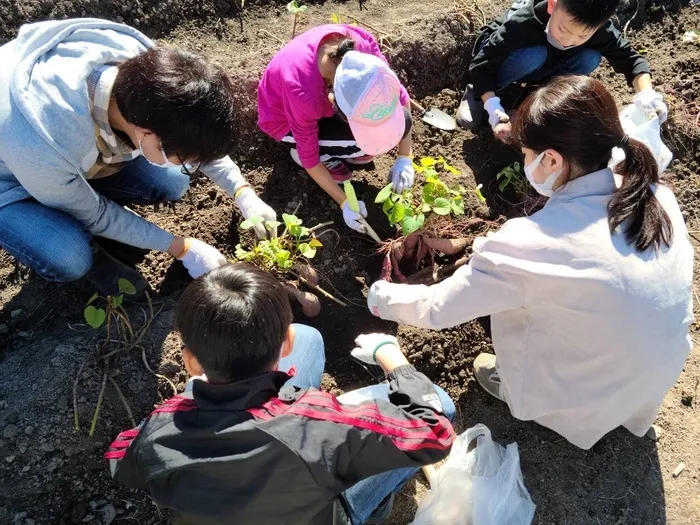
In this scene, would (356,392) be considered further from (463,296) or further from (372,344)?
(463,296)

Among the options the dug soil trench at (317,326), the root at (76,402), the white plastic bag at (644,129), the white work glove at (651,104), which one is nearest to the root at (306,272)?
the dug soil trench at (317,326)

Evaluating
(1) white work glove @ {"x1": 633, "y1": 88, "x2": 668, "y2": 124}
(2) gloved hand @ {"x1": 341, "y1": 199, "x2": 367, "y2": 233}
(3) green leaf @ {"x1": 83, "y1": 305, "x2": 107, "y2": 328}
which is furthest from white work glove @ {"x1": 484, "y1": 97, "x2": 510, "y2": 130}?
(3) green leaf @ {"x1": 83, "y1": 305, "x2": 107, "y2": 328}

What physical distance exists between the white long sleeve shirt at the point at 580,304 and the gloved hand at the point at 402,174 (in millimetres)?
753

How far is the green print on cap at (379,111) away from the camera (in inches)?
79.7

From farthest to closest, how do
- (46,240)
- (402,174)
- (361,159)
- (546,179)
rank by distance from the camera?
(361,159)
(402,174)
(46,240)
(546,179)

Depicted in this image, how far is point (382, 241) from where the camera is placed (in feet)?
8.17

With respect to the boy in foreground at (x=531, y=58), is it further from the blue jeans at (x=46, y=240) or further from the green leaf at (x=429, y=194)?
the blue jeans at (x=46, y=240)

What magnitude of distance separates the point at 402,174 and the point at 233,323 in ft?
4.49

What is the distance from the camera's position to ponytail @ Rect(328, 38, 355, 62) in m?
2.08

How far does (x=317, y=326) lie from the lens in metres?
2.39

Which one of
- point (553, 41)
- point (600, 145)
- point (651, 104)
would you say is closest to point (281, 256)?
point (600, 145)

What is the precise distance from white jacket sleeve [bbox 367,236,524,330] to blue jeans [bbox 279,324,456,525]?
31cm

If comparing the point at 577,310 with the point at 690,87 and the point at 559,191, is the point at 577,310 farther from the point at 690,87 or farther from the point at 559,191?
the point at 690,87

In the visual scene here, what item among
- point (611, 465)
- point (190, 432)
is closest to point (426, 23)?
point (611, 465)
